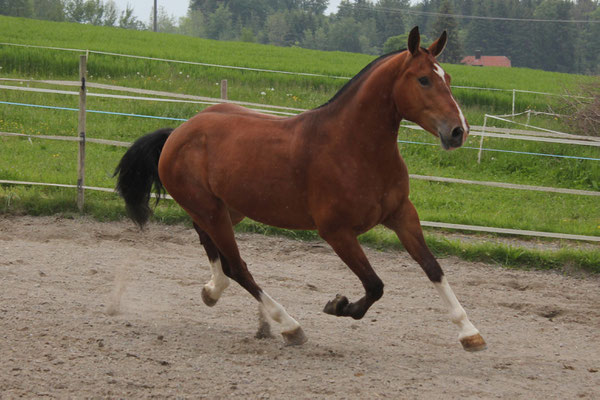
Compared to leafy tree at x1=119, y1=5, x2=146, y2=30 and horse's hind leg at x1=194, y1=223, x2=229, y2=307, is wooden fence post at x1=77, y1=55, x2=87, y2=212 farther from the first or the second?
leafy tree at x1=119, y1=5, x2=146, y2=30

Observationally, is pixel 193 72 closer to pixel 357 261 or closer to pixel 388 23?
pixel 357 261

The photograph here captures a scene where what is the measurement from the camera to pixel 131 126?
12.8m

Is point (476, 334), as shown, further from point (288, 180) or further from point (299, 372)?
point (288, 180)

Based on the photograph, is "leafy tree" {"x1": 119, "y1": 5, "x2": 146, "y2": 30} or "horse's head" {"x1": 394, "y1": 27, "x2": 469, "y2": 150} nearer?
"horse's head" {"x1": 394, "y1": 27, "x2": 469, "y2": 150}

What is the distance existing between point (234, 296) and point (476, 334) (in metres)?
2.30

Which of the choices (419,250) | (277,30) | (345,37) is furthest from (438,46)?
(277,30)

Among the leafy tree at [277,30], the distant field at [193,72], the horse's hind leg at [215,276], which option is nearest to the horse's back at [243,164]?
the horse's hind leg at [215,276]

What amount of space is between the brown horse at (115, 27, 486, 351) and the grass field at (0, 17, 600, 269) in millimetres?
3186

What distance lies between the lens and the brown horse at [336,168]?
12.6 ft

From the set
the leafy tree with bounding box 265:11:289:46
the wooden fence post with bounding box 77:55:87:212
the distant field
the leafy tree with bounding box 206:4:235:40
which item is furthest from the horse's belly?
the leafy tree with bounding box 206:4:235:40

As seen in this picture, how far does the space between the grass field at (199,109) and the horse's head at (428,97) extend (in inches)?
145

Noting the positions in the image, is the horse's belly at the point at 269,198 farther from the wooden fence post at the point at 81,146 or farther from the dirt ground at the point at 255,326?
the wooden fence post at the point at 81,146

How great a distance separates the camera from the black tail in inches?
213

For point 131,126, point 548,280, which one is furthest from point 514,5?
point 548,280
